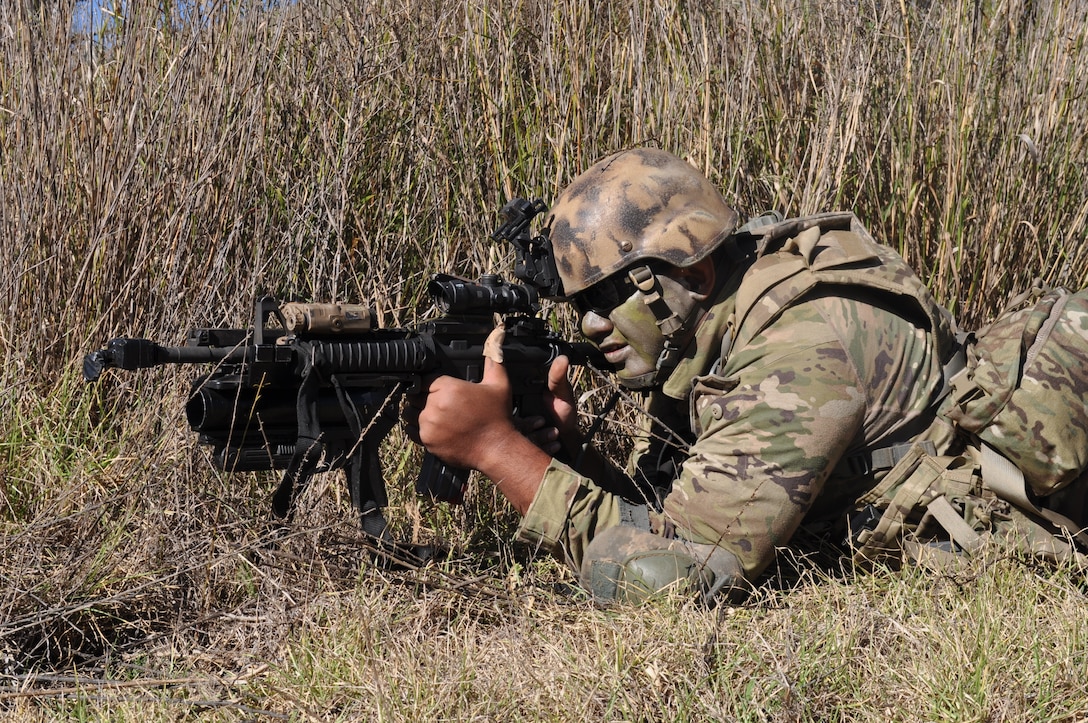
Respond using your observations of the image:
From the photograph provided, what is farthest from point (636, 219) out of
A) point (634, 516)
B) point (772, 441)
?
point (634, 516)

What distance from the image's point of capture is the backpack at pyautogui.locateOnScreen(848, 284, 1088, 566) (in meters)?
2.75

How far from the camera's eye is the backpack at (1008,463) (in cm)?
275

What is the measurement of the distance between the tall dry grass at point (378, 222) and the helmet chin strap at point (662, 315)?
2.39ft

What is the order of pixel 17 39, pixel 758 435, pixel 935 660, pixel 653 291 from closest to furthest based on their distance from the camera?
pixel 935 660, pixel 758 435, pixel 653 291, pixel 17 39

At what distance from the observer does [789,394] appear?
8.84 ft

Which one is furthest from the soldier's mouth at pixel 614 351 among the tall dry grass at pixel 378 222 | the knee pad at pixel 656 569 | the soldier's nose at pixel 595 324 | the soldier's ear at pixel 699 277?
the tall dry grass at pixel 378 222

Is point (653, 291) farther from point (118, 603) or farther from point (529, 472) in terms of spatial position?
point (118, 603)

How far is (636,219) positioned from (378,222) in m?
1.58

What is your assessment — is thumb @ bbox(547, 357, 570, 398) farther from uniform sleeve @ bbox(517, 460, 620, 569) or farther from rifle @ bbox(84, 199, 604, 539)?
uniform sleeve @ bbox(517, 460, 620, 569)

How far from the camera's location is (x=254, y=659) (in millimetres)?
2711

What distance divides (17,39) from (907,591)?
3.65 meters

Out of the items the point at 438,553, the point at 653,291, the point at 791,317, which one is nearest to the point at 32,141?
the point at 438,553

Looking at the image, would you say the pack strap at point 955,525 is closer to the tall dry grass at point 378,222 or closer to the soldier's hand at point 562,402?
the tall dry grass at point 378,222

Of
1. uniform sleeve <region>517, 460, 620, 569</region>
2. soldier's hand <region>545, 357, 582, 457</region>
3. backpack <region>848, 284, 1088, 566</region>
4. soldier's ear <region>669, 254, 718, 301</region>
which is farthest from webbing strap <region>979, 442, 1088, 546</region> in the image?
soldier's hand <region>545, 357, 582, 457</region>
